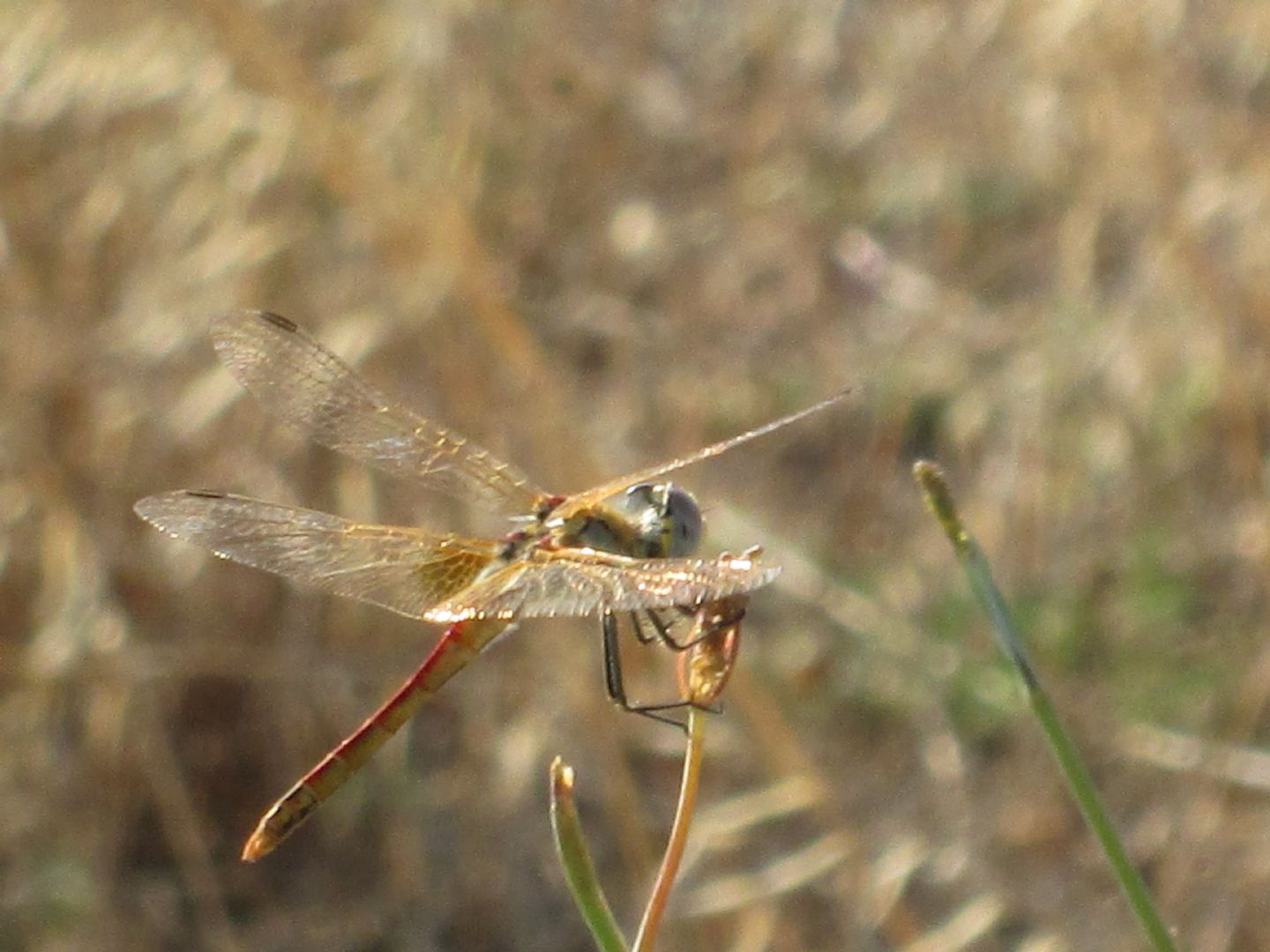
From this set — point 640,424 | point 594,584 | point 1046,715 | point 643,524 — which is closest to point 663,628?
point 594,584

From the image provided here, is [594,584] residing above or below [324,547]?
below

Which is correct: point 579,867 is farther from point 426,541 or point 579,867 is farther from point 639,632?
point 426,541

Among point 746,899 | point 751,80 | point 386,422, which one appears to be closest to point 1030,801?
point 746,899

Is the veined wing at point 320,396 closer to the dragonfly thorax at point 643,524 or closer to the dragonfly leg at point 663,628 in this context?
the dragonfly thorax at point 643,524

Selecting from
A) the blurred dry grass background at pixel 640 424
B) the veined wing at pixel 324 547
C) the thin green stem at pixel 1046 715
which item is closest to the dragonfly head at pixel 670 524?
the veined wing at pixel 324 547

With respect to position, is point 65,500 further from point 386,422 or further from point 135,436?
point 386,422

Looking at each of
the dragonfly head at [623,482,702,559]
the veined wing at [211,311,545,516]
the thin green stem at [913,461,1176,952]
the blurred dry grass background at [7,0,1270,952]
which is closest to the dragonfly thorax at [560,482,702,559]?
the dragonfly head at [623,482,702,559]
